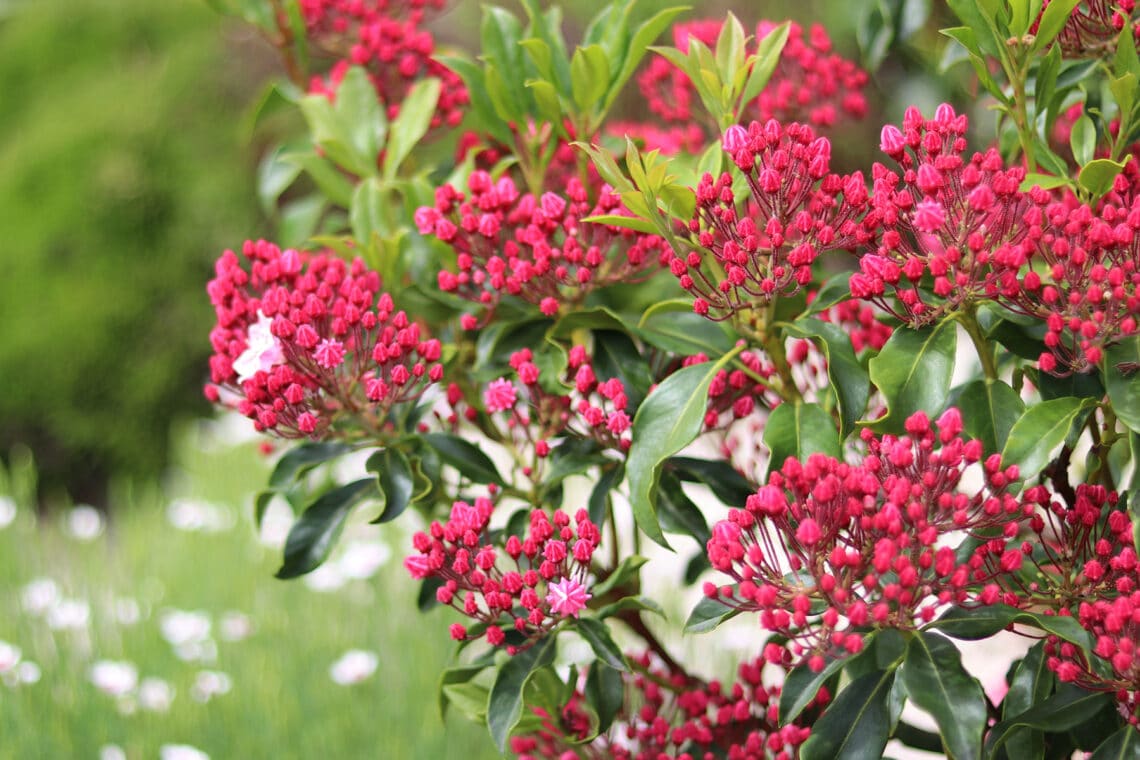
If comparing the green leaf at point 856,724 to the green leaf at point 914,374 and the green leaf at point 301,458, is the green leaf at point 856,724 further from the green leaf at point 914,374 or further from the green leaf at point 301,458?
the green leaf at point 301,458

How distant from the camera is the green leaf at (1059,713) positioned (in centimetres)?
79

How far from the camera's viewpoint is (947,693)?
0.76 m

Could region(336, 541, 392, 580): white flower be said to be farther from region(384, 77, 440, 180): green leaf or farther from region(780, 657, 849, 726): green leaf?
region(780, 657, 849, 726): green leaf

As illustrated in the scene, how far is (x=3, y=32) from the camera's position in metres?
5.43

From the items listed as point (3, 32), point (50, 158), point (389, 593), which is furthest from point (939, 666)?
point (3, 32)

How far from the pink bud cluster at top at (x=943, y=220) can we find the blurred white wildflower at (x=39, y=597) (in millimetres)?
1924

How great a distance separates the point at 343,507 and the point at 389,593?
1.47 m

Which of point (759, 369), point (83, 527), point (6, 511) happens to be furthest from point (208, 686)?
point (759, 369)

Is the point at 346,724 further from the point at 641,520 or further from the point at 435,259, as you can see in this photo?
the point at 641,520

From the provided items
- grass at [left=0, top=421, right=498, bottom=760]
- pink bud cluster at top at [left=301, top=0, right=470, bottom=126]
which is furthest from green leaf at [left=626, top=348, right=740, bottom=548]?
grass at [left=0, top=421, right=498, bottom=760]

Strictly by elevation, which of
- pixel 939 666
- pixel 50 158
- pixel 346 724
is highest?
pixel 939 666

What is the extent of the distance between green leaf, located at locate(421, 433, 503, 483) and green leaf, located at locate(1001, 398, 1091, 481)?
1.47 ft

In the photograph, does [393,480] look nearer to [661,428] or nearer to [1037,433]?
[661,428]

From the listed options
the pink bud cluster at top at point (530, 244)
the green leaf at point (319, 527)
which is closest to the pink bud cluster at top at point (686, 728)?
the green leaf at point (319, 527)
